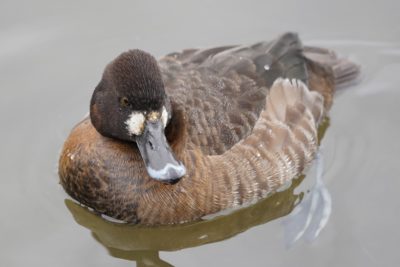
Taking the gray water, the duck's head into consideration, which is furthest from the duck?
the gray water

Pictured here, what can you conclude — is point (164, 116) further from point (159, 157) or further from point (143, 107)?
point (159, 157)

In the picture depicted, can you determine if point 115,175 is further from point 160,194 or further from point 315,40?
point 315,40

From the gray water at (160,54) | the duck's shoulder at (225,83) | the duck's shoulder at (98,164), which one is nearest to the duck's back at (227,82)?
the duck's shoulder at (225,83)

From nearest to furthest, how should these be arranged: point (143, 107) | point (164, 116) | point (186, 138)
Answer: point (143, 107) < point (164, 116) < point (186, 138)

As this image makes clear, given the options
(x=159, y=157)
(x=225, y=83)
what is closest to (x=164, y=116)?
(x=159, y=157)

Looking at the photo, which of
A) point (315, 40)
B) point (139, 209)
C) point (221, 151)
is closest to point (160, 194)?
point (139, 209)

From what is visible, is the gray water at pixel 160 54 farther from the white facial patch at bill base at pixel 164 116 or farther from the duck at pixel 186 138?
the white facial patch at bill base at pixel 164 116
